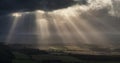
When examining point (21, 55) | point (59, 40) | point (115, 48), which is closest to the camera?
point (21, 55)

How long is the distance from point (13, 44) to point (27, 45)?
1953 millimetres

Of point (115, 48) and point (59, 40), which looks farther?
point (59, 40)

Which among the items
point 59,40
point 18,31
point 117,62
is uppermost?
point 18,31

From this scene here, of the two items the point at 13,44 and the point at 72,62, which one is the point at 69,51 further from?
the point at 13,44

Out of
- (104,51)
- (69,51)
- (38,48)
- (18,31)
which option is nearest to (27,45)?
(38,48)

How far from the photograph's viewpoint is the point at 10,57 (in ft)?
116

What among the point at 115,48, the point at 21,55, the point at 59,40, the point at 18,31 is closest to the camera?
the point at 21,55

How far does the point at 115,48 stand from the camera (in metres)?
37.7

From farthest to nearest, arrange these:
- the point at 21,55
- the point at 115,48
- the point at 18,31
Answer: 1. the point at 18,31
2. the point at 115,48
3. the point at 21,55

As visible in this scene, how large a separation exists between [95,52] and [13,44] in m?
6.75

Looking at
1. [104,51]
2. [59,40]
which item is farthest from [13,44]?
[104,51]

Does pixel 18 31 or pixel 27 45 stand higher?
pixel 18 31

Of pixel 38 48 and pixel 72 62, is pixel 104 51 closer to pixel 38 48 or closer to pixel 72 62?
pixel 72 62

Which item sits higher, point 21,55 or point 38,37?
point 38,37
